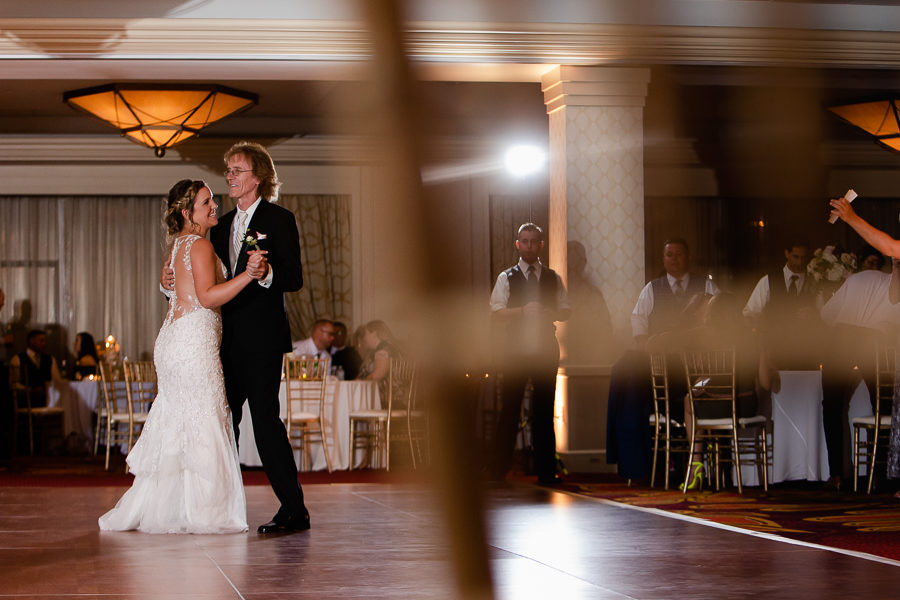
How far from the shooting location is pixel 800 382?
5.30 meters

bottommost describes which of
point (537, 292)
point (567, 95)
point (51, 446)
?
point (51, 446)

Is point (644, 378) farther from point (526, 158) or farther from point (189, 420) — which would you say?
point (526, 158)

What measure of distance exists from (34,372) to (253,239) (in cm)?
634

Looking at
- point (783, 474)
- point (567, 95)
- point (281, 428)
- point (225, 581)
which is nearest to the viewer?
point (225, 581)

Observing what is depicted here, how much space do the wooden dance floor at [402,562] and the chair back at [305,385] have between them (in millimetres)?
2827

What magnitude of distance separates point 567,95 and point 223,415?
343cm

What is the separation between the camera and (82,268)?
411 inches

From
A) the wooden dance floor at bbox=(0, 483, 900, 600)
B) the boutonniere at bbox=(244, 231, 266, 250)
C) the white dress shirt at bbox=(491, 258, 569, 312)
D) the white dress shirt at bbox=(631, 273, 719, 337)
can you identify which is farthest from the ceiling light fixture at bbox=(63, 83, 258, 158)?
the boutonniere at bbox=(244, 231, 266, 250)

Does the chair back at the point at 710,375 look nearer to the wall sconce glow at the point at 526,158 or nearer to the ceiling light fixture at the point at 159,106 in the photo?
the wall sconce glow at the point at 526,158

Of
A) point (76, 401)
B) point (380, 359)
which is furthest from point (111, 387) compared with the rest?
point (380, 359)

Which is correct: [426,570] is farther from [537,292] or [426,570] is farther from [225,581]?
[537,292]

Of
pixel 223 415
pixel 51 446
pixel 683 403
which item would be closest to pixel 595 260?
pixel 683 403

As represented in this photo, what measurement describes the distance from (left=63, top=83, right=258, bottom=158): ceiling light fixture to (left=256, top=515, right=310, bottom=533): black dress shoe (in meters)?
4.65

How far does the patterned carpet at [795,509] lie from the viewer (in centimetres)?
352
